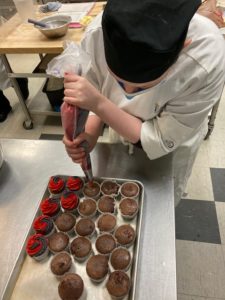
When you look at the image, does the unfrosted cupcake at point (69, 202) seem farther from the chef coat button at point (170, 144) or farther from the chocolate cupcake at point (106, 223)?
the chef coat button at point (170, 144)

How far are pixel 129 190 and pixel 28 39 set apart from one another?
4.22 feet

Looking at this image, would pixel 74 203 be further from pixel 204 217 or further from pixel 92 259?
pixel 204 217

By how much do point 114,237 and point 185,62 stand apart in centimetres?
48

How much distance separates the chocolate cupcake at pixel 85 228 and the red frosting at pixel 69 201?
0.05 metres

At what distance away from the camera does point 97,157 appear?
34.5 inches

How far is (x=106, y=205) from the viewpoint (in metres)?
Answer: 0.75

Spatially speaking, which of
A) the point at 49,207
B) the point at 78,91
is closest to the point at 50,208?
the point at 49,207

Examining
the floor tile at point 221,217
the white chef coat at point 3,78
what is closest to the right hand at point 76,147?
the floor tile at point 221,217

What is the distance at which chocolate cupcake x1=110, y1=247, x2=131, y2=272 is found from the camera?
649 mm

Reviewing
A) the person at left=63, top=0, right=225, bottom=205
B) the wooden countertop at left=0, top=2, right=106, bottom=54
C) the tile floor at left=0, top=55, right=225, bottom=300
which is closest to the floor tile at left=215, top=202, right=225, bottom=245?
the tile floor at left=0, top=55, right=225, bottom=300

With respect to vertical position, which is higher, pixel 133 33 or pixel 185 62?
pixel 133 33

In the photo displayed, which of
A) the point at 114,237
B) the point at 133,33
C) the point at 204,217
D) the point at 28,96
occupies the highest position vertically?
the point at 133,33

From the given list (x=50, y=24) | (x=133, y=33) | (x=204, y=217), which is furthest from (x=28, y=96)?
(x=133, y=33)

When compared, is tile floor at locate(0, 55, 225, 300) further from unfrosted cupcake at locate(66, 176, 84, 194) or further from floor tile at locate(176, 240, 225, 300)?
unfrosted cupcake at locate(66, 176, 84, 194)
